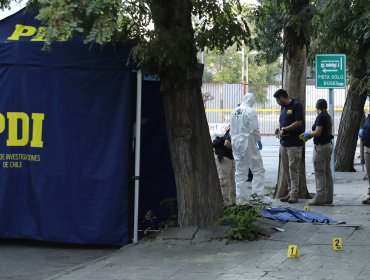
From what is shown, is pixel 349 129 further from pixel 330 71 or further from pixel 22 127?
pixel 22 127

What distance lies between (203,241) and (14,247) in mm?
2721

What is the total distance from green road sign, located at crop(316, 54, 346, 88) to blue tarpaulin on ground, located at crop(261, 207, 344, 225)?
16.3ft

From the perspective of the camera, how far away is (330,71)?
14836mm

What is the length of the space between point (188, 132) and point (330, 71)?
6701 millimetres

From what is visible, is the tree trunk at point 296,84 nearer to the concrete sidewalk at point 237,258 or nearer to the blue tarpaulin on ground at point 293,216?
the blue tarpaulin on ground at point 293,216

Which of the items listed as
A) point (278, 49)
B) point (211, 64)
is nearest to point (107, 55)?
point (278, 49)

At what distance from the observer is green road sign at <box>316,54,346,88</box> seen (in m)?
14.7

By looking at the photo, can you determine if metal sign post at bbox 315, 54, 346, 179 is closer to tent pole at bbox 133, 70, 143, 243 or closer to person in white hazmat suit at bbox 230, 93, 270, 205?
person in white hazmat suit at bbox 230, 93, 270, 205

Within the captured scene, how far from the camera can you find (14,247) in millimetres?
9586

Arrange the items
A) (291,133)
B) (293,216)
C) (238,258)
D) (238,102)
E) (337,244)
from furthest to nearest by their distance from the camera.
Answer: (238,102) < (291,133) < (293,216) < (337,244) < (238,258)

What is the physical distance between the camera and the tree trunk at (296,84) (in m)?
13.1

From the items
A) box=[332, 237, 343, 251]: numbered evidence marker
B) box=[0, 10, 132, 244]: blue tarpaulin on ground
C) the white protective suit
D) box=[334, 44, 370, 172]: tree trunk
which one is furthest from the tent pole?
box=[334, 44, 370, 172]: tree trunk

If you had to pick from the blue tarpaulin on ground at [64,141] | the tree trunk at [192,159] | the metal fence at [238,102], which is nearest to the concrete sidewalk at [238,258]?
the tree trunk at [192,159]

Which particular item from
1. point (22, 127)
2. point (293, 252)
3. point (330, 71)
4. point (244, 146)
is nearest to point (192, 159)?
point (293, 252)
